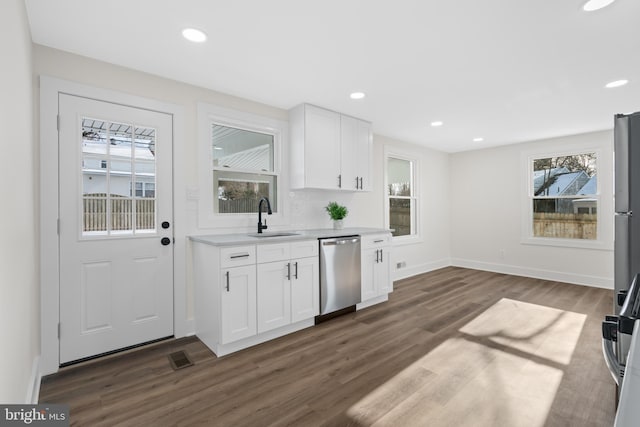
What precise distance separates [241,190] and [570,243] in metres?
5.27

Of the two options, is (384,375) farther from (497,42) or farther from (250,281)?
(497,42)

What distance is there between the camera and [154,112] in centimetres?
273

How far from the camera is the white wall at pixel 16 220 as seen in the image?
1.19 m

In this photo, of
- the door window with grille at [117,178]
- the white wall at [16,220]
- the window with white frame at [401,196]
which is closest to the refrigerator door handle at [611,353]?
the white wall at [16,220]

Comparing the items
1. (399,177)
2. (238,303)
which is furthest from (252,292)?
(399,177)

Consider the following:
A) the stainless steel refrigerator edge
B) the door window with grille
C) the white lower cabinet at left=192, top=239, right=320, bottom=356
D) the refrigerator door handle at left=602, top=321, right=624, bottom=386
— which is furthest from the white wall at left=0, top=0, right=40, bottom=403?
the stainless steel refrigerator edge

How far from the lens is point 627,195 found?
5.20 feet

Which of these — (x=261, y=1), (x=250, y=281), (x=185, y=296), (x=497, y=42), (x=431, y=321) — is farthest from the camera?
(x=431, y=321)

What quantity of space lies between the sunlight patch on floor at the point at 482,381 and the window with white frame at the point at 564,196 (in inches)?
97.7

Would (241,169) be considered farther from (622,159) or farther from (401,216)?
(401,216)

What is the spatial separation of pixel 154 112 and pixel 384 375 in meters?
2.92

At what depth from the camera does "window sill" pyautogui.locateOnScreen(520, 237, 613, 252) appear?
4633 mm

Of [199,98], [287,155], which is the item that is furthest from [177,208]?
[287,155]

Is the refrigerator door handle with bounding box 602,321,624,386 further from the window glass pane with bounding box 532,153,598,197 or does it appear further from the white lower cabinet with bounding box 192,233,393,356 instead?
the window glass pane with bounding box 532,153,598,197
